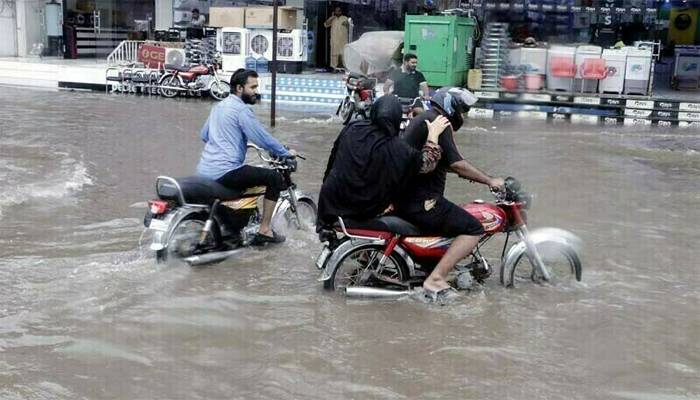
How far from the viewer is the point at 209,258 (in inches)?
→ 247

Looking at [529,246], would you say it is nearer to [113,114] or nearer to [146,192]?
[146,192]

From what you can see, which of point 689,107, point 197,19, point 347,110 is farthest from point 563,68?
point 197,19

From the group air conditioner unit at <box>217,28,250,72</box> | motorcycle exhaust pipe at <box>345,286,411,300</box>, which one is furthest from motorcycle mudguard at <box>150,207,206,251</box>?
air conditioner unit at <box>217,28,250,72</box>

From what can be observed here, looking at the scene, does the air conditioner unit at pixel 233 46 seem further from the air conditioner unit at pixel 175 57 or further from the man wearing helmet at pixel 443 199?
the man wearing helmet at pixel 443 199

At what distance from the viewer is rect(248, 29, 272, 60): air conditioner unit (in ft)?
62.2

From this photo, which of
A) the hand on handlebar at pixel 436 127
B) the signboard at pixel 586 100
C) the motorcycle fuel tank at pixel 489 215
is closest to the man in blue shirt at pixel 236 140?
the hand on handlebar at pixel 436 127

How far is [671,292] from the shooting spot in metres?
5.93

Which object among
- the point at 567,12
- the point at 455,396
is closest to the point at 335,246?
the point at 455,396

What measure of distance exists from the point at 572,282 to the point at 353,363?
2.09 meters

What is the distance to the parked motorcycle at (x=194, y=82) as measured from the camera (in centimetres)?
1783

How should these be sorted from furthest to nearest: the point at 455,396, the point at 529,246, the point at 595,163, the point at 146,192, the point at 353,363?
the point at 595,163 < the point at 146,192 < the point at 529,246 < the point at 353,363 < the point at 455,396

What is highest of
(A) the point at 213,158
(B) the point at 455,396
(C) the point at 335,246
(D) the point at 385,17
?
(D) the point at 385,17

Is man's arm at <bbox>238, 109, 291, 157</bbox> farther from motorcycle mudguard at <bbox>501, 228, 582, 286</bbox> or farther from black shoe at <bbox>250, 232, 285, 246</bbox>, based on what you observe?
motorcycle mudguard at <bbox>501, 228, 582, 286</bbox>

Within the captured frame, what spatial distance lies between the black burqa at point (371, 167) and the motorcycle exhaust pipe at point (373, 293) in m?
0.50
